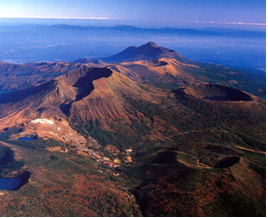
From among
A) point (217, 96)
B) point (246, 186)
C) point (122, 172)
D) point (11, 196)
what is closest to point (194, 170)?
point (246, 186)

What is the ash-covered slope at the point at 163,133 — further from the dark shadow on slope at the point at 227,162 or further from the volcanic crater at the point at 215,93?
the volcanic crater at the point at 215,93

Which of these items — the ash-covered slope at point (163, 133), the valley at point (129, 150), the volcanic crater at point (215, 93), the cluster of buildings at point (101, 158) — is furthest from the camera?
the volcanic crater at point (215, 93)

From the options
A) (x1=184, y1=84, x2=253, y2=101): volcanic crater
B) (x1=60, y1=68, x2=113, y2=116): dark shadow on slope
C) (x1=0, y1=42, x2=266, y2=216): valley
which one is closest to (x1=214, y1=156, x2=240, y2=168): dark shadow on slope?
(x1=0, y1=42, x2=266, y2=216): valley

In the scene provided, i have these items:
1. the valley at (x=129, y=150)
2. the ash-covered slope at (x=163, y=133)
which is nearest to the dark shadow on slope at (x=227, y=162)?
the ash-covered slope at (x=163, y=133)

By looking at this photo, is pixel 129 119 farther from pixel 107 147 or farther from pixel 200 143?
pixel 200 143

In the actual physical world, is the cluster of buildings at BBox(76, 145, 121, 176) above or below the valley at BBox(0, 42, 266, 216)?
below

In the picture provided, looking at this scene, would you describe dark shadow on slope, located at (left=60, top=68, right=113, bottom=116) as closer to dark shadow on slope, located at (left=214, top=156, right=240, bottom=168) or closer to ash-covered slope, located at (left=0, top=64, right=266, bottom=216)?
ash-covered slope, located at (left=0, top=64, right=266, bottom=216)

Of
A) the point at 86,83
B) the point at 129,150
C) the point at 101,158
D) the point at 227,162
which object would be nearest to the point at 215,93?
the point at 129,150

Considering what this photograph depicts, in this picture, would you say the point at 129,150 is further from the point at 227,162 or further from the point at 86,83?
the point at 86,83
